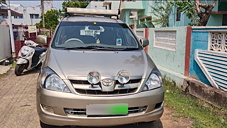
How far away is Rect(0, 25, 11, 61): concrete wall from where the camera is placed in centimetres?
841

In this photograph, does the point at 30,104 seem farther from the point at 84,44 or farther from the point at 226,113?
the point at 226,113

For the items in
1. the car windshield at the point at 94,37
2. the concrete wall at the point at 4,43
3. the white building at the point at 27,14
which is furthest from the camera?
the white building at the point at 27,14

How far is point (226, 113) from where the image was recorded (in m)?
3.37

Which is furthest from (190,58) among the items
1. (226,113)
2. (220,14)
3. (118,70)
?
(220,14)

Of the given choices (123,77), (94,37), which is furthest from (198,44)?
(123,77)

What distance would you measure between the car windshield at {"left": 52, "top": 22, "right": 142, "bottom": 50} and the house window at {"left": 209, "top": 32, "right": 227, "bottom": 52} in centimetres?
156

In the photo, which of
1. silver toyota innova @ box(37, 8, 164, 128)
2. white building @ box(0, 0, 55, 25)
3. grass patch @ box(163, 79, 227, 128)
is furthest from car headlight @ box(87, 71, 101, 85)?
white building @ box(0, 0, 55, 25)

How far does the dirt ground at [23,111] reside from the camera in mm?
3198

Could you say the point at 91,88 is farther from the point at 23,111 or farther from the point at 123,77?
the point at 23,111

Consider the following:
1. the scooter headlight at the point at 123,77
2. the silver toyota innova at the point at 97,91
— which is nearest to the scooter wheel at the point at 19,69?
the silver toyota innova at the point at 97,91

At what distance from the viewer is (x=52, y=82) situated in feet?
7.98

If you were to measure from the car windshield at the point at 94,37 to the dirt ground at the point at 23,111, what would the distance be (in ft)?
4.14

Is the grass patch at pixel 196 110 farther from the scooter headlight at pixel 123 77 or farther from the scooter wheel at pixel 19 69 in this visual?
the scooter wheel at pixel 19 69

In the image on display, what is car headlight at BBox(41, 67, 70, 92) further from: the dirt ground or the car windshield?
the dirt ground
